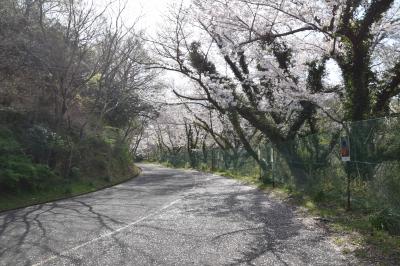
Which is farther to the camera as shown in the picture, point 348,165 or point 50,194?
point 50,194

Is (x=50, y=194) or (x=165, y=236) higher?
(x=50, y=194)

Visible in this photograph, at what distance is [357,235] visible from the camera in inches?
296

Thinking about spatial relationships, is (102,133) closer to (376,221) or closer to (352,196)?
(352,196)

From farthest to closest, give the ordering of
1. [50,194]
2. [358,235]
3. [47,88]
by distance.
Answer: [47,88] → [50,194] → [358,235]

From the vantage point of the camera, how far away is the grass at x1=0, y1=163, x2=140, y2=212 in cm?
1360

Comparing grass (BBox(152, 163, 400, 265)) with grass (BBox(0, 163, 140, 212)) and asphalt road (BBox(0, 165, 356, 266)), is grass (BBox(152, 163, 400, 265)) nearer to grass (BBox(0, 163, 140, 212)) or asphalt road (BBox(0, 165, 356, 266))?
asphalt road (BBox(0, 165, 356, 266))

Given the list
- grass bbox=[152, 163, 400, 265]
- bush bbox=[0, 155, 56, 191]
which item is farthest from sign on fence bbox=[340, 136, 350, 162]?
bush bbox=[0, 155, 56, 191]

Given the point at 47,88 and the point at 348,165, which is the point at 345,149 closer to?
the point at 348,165

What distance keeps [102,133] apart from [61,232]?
18985mm

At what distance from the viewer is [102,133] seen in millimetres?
27156

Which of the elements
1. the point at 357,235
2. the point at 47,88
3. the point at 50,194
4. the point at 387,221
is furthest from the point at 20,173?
the point at 387,221

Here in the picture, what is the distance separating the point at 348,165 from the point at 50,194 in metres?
10.9

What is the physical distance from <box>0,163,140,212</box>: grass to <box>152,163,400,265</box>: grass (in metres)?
8.66

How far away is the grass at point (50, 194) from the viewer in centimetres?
1360
